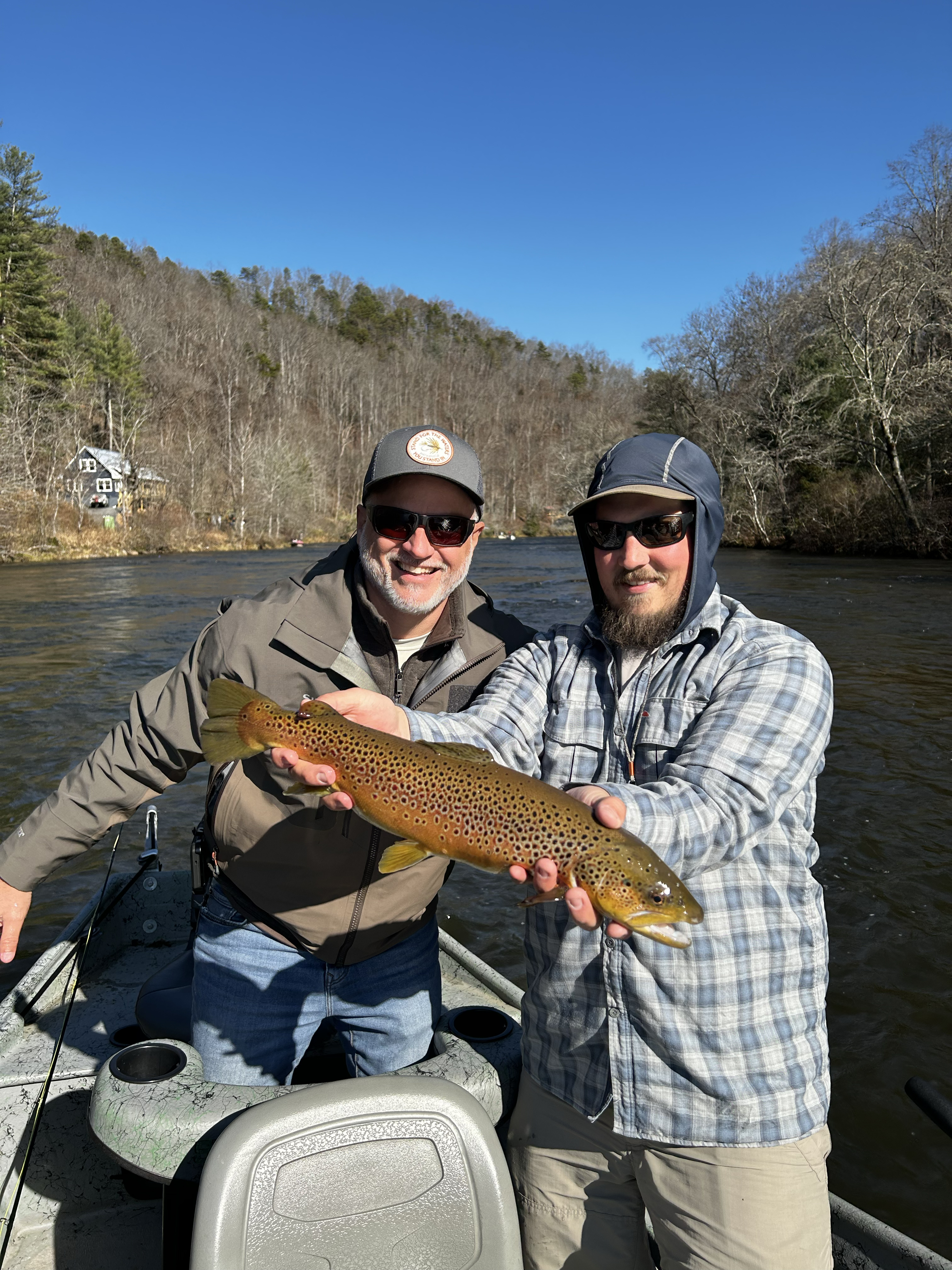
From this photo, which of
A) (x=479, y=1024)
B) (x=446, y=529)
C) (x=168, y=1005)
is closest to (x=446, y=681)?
(x=446, y=529)

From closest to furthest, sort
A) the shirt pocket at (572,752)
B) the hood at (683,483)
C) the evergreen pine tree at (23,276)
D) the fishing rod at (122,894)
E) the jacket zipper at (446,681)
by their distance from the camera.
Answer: the hood at (683,483), the shirt pocket at (572,752), the jacket zipper at (446,681), the fishing rod at (122,894), the evergreen pine tree at (23,276)

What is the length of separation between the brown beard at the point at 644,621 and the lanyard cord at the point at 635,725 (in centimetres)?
5

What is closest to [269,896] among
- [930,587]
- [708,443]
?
[930,587]

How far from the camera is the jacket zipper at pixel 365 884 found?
2.96m

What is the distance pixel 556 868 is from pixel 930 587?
25.8m

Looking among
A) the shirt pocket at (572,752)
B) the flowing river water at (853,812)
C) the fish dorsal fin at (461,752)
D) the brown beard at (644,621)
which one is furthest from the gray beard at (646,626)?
the flowing river water at (853,812)

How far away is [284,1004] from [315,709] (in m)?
1.08

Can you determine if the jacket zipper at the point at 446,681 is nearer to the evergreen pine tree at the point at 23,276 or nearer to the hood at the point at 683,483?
the hood at the point at 683,483

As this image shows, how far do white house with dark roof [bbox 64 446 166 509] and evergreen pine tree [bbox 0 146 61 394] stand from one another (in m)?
7.52

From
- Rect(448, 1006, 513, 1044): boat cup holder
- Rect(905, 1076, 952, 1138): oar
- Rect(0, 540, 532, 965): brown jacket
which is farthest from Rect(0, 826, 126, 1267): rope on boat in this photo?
Rect(905, 1076, 952, 1138): oar

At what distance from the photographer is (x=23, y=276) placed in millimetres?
47438

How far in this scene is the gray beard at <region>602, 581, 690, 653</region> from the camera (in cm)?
265

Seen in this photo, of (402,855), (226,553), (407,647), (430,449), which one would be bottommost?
(226,553)

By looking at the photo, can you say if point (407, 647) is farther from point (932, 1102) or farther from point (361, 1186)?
point (932, 1102)
